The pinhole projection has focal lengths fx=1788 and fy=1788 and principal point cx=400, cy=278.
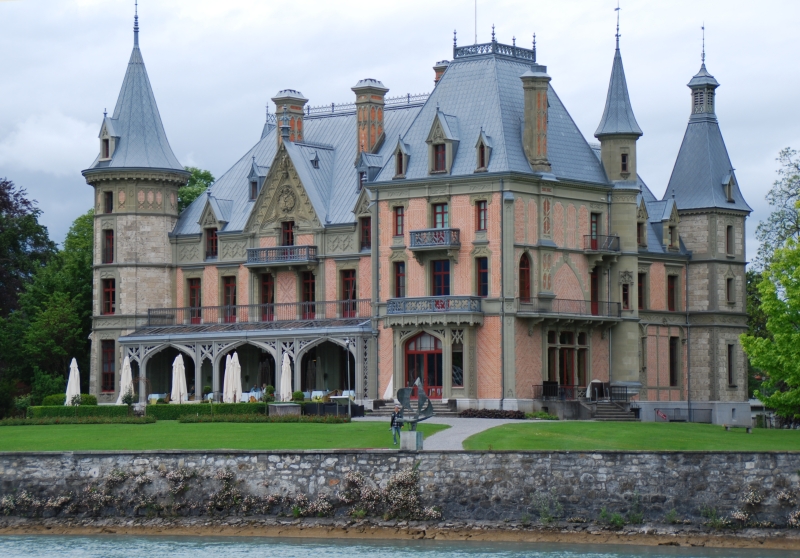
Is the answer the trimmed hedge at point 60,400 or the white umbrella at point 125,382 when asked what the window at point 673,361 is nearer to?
the white umbrella at point 125,382

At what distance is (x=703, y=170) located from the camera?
76938 millimetres

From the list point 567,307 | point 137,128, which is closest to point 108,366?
point 137,128

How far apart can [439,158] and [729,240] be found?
1579 cm

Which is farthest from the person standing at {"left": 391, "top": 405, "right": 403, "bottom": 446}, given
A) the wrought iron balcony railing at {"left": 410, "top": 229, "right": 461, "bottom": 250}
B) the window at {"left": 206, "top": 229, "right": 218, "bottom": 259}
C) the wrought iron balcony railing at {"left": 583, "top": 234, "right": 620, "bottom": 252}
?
the window at {"left": 206, "top": 229, "right": 218, "bottom": 259}

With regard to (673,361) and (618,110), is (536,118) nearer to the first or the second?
(618,110)

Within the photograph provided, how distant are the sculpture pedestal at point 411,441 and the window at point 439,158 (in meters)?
22.0

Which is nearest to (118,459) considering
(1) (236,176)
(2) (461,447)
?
(2) (461,447)

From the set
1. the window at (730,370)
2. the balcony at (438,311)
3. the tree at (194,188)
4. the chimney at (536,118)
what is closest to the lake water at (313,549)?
the balcony at (438,311)

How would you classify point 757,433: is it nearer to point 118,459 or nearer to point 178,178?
point 118,459

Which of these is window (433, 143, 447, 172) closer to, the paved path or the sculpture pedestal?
the paved path

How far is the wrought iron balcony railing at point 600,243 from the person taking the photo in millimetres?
68938

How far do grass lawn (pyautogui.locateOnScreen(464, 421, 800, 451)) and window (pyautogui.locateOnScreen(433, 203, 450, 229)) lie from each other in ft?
40.5

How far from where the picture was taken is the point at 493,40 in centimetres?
7088

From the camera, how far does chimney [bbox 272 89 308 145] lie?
78000 mm
